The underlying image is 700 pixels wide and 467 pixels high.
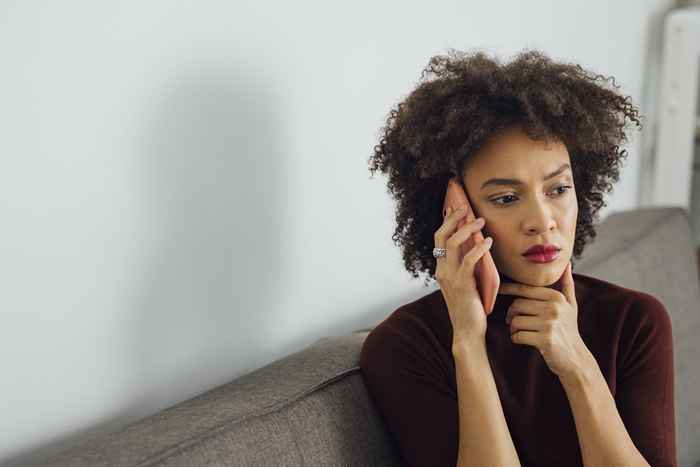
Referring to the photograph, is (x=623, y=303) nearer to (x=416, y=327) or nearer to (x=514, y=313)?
(x=514, y=313)

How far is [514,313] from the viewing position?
125 centimetres

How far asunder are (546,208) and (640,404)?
0.30 m

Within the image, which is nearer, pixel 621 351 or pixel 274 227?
pixel 621 351

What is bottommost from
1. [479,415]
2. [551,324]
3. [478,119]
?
[479,415]

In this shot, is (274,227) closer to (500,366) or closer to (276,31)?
(276,31)

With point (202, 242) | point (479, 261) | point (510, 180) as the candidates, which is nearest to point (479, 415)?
point (479, 261)

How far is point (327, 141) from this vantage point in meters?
1.52

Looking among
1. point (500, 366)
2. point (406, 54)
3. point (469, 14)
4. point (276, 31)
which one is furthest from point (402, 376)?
point (469, 14)

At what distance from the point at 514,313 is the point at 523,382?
3.7 inches

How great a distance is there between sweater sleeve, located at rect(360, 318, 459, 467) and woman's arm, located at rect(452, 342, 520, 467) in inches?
1.3

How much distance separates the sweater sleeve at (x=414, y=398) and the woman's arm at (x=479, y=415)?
1.3 inches

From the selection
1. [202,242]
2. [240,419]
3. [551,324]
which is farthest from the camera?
[202,242]

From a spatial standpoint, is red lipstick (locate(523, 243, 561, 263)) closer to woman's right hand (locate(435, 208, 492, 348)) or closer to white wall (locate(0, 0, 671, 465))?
woman's right hand (locate(435, 208, 492, 348))

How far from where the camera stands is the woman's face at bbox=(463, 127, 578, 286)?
1178 mm
